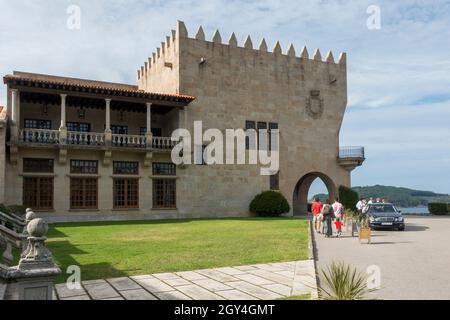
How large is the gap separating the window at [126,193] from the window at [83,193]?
1.34 m

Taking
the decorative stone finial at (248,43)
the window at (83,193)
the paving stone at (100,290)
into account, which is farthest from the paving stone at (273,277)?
the decorative stone finial at (248,43)

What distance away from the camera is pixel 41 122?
2780 centimetres

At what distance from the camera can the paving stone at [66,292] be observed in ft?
24.5

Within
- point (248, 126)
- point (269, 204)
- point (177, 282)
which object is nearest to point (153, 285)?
point (177, 282)

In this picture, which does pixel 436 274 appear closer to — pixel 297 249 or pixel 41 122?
pixel 297 249

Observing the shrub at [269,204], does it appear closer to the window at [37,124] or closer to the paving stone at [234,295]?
the window at [37,124]

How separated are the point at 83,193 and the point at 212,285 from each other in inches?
775

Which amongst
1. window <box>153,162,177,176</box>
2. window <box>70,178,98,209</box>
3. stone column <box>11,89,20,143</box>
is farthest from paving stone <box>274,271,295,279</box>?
window <box>153,162,177,176</box>

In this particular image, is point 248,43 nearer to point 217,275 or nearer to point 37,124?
point 37,124

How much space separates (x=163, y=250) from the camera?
12.9 meters

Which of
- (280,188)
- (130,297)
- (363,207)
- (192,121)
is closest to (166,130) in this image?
(192,121)

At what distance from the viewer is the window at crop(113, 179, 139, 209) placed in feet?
88.3

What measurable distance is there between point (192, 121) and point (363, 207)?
515 inches

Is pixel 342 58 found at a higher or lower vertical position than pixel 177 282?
higher
